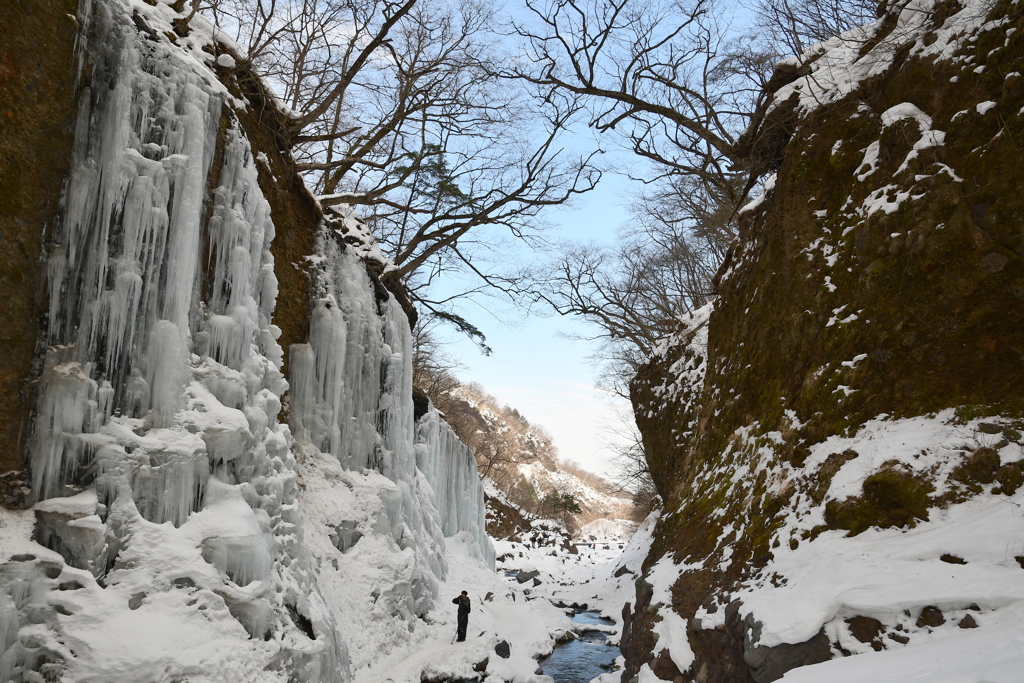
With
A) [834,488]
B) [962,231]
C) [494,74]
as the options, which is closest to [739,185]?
[494,74]

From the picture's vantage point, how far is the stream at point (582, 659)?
32.9 feet

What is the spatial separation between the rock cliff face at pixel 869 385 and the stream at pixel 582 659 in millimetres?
2315

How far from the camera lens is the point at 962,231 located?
629 cm

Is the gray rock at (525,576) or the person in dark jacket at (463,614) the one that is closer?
the person in dark jacket at (463,614)

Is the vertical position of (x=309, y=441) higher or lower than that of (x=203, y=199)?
lower

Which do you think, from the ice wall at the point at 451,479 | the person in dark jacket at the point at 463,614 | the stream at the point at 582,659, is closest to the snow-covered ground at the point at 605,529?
the ice wall at the point at 451,479

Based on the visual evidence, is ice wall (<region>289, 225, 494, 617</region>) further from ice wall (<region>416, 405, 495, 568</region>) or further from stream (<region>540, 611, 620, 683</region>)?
ice wall (<region>416, 405, 495, 568</region>)

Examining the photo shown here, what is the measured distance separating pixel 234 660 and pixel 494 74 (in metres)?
11.8

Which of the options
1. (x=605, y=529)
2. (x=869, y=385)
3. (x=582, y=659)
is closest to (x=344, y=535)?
(x=582, y=659)

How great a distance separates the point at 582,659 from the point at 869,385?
749 cm

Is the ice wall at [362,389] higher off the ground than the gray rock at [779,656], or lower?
higher

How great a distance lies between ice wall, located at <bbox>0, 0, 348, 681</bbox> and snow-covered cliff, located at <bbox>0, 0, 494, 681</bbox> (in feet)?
0.06

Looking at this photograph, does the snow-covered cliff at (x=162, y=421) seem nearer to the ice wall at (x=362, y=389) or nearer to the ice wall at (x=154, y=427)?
the ice wall at (x=154, y=427)

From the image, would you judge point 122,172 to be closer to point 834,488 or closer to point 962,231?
point 834,488
